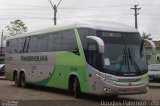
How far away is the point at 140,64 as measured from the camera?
703 inches

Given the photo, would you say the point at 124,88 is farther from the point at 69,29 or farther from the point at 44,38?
the point at 44,38

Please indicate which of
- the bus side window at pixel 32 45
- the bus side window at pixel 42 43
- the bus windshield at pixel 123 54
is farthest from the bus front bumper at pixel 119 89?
the bus side window at pixel 32 45

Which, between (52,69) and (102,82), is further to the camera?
(52,69)

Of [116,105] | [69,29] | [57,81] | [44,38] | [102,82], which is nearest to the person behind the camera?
[116,105]

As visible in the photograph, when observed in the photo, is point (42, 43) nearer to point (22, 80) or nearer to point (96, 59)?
point (22, 80)

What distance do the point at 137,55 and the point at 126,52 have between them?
1.63 feet

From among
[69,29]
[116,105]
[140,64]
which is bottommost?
[116,105]

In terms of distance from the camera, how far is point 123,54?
699 inches

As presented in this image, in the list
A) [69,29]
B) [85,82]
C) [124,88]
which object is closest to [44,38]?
[69,29]

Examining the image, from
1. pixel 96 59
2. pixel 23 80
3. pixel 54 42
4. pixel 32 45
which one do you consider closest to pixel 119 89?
pixel 96 59

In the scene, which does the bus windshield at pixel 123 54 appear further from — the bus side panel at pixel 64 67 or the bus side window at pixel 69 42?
the bus side window at pixel 69 42

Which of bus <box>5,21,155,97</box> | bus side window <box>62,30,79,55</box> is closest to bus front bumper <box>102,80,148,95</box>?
bus <box>5,21,155,97</box>

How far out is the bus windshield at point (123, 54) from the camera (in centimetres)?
1734

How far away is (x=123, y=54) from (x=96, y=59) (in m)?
1.09
